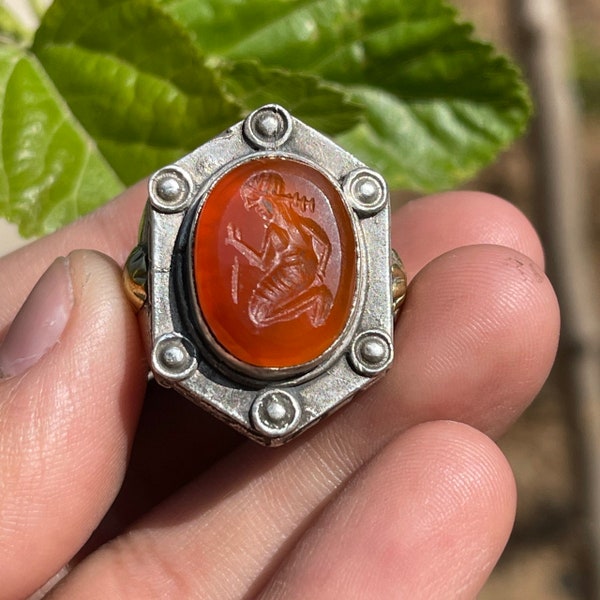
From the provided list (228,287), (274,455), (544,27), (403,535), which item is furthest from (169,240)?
(544,27)

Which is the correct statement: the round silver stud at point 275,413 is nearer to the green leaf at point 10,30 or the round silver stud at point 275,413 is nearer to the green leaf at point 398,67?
the green leaf at point 398,67

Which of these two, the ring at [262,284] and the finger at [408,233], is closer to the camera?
the ring at [262,284]

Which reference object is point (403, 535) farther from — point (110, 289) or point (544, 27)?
point (544, 27)

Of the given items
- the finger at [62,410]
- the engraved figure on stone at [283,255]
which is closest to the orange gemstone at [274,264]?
the engraved figure on stone at [283,255]

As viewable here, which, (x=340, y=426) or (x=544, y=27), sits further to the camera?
(x=544, y=27)

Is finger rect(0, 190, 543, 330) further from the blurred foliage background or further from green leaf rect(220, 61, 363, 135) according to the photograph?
the blurred foliage background

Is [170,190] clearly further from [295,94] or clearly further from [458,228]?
[458,228]
